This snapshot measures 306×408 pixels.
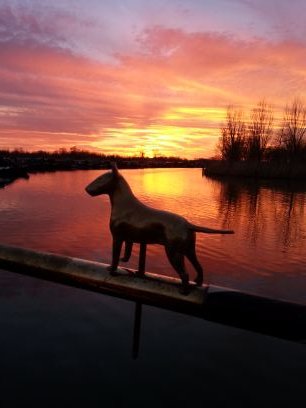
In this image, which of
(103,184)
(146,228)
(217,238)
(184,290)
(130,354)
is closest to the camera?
(184,290)

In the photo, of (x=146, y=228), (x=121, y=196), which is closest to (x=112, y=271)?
(x=146, y=228)

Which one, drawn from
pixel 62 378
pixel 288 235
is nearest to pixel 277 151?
pixel 288 235

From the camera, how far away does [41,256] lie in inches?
121

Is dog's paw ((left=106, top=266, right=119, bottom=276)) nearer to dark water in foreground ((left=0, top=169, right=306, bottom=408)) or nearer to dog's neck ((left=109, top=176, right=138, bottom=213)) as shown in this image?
dog's neck ((left=109, top=176, right=138, bottom=213))

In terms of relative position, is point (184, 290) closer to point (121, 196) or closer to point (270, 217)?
point (121, 196)

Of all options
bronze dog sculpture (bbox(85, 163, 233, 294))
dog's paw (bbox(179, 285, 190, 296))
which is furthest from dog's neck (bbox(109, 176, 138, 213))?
dog's paw (bbox(179, 285, 190, 296))

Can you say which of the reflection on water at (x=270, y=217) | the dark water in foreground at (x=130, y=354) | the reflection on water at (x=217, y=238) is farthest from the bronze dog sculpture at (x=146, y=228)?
the reflection on water at (x=270, y=217)

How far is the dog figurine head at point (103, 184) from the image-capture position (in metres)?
2.89

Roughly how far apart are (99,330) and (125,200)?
3085mm

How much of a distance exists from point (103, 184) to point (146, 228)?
478 millimetres

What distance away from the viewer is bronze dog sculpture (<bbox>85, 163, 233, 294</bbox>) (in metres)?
2.68

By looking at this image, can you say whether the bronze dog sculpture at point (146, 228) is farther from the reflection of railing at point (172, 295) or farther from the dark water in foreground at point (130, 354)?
the dark water in foreground at point (130, 354)

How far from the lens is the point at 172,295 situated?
2.57 metres

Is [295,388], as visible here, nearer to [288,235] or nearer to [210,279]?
[210,279]
